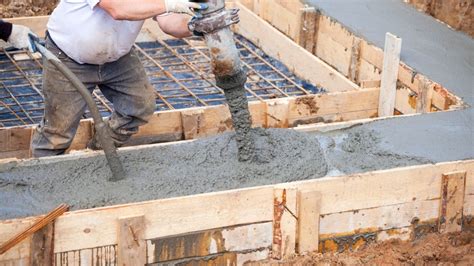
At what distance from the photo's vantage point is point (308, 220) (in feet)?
17.0

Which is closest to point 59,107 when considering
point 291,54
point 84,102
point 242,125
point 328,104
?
point 84,102

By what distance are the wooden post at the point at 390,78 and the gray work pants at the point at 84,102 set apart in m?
2.09

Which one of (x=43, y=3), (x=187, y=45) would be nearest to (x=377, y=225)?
(x=187, y=45)

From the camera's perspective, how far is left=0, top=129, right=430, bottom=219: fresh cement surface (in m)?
5.14

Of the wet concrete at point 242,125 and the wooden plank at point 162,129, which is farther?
the wooden plank at point 162,129

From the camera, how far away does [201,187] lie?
5.21 meters

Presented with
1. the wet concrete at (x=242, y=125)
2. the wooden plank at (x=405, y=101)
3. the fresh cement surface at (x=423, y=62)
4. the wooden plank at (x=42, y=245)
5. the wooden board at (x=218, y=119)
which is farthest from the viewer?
the wooden plank at (x=405, y=101)

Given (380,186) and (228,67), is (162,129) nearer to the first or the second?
(228,67)

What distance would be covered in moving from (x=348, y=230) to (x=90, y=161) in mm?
1671

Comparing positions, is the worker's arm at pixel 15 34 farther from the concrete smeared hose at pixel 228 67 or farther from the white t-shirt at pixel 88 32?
the concrete smeared hose at pixel 228 67

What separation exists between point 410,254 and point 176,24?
2.13 metres

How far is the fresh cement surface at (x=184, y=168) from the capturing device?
5137 millimetres

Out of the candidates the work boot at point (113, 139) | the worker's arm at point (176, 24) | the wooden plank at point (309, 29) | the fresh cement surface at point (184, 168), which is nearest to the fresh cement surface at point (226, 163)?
the fresh cement surface at point (184, 168)

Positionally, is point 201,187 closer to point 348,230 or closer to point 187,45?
point 348,230
